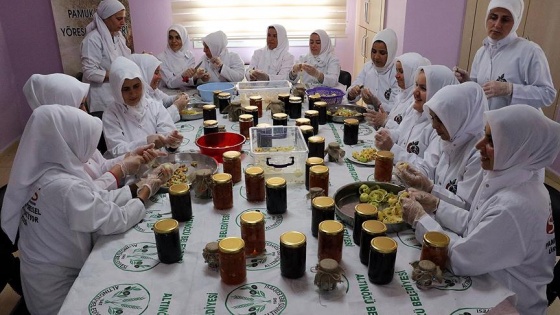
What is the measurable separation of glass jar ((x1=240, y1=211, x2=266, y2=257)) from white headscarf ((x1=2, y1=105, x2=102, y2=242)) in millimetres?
704

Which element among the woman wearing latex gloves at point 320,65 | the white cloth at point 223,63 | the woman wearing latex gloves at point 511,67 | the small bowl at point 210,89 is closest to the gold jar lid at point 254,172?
the small bowl at point 210,89

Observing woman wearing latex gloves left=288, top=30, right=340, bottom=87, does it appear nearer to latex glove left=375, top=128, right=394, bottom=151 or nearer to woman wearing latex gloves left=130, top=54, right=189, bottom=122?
woman wearing latex gloves left=130, top=54, right=189, bottom=122

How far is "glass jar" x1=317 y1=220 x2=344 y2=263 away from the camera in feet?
4.08

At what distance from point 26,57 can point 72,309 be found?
177 inches

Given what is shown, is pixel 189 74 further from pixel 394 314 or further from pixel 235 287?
pixel 394 314

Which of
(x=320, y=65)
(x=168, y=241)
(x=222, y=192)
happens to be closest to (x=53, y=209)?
(x=168, y=241)

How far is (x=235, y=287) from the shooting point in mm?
1206

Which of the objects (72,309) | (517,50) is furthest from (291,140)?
(517,50)

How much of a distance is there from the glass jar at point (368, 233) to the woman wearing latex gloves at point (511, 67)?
5.99 ft

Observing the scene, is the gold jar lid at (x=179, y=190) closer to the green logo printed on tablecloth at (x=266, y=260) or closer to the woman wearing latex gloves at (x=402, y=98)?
the green logo printed on tablecloth at (x=266, y=260)

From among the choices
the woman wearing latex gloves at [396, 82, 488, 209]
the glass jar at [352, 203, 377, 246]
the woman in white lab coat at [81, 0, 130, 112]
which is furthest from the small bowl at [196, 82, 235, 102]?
the glass jar at [352, 203, 377, 246]

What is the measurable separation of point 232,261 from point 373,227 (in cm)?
44

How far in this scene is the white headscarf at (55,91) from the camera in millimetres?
2068

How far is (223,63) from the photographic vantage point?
13.0ft
